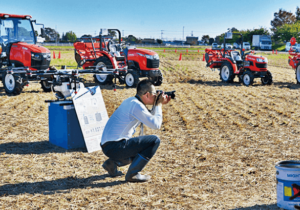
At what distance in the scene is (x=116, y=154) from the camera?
13.4 ft

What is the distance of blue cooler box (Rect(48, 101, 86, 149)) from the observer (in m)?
5.37

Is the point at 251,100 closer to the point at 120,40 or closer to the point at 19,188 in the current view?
the point at 120,40

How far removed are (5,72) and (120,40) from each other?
430cm

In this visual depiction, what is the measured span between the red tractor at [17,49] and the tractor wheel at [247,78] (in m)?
7.08

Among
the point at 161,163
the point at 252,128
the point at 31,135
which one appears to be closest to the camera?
the point at 161,163

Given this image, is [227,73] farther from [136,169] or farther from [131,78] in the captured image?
[136,169]

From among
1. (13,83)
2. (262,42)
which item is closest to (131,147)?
(13,83)

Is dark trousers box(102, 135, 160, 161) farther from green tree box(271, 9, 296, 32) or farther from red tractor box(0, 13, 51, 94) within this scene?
green tree box(271, 9, 296, 32)

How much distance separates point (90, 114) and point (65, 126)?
1.43ft

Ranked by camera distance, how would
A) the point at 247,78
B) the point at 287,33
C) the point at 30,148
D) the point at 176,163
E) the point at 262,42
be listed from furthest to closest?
1. the point at 287,33
2. the point at 262,42
3. the point at 247,78
4. the point at 30,148
5. the point at 176,163

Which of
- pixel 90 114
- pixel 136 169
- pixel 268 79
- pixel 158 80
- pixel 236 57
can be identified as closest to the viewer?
pixel 136 169

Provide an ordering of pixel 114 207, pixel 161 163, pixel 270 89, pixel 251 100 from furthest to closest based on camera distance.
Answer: pixel 270 89, pixel 251 100, pixel 161 163, pixel 114 207

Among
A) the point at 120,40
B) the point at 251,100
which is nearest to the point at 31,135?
the point at 251,100

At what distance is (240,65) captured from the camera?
44.8 feet
